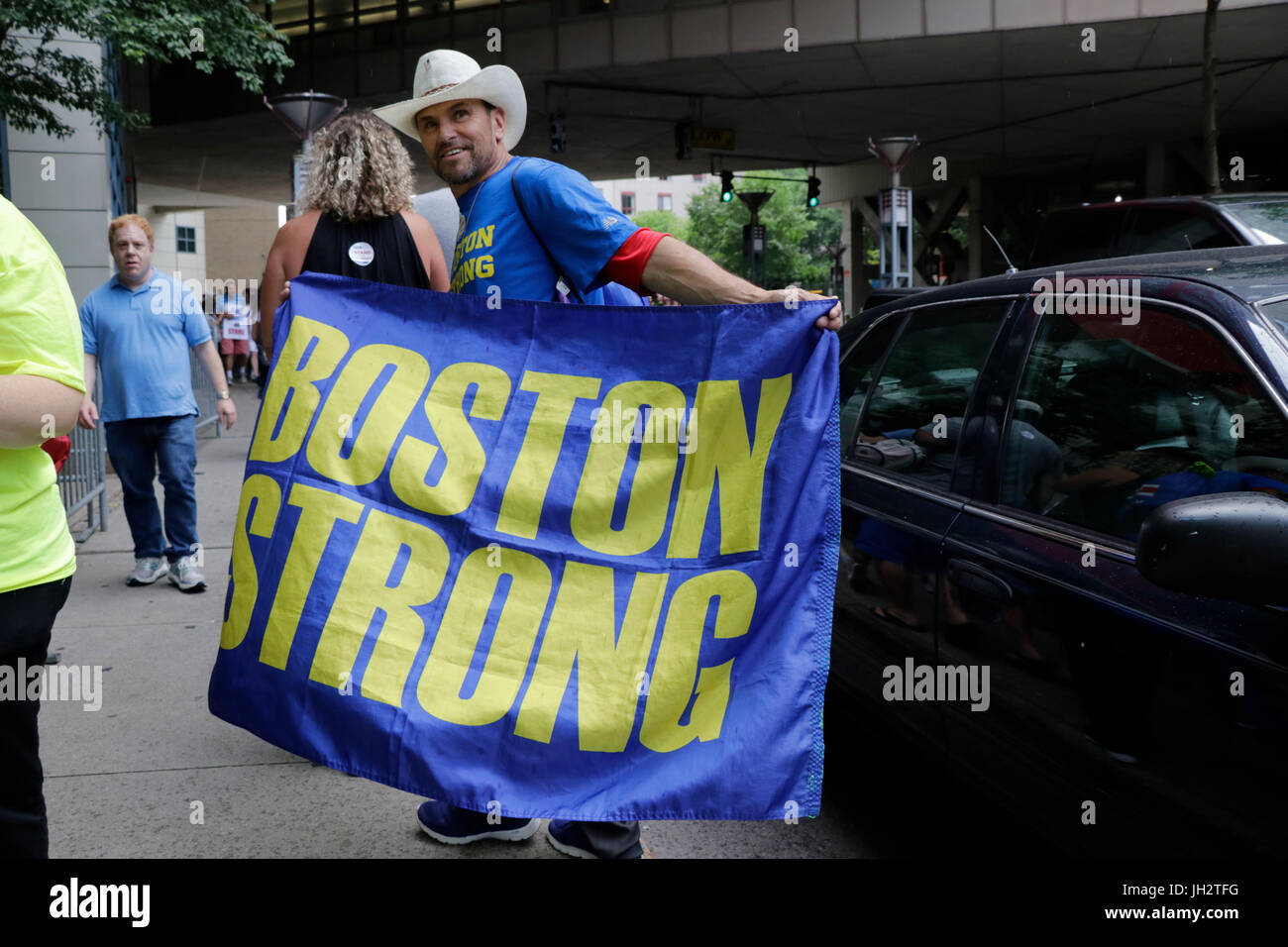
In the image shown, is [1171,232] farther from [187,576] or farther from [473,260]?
[187,576]

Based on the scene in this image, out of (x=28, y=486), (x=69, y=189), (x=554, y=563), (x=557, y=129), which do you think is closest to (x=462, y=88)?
(x=554, y=563)

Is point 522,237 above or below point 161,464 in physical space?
above

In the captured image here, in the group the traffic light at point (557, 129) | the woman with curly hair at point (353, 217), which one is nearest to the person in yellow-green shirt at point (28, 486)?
the woman with curly hair at point (353, 217)

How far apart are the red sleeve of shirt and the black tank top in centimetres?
142

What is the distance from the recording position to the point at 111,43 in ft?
32.8

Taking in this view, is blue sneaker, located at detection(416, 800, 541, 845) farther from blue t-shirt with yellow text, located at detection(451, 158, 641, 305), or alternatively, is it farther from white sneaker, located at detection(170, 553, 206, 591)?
white sneaker, located at detection(170, 553, 206, 591)

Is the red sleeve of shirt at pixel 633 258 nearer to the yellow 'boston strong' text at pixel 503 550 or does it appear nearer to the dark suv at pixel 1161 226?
the yellow 'boston strong' text at pixel 503 550

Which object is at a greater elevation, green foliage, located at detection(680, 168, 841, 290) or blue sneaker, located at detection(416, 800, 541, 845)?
green foliage, located at detection(680, 168, 841, 290)

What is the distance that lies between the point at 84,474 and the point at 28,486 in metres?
6.27

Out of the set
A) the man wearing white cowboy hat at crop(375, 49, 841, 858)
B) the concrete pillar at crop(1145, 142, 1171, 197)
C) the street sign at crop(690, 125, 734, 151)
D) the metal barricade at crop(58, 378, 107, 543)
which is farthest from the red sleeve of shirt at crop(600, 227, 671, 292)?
the concrete pillar at crop(1145, 142, 1171, 197)

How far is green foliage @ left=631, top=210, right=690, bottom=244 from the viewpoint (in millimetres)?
76625

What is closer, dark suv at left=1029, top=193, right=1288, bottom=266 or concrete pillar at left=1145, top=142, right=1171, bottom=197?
dark suv at left=1029, top=193, right=1288, bottom=266
